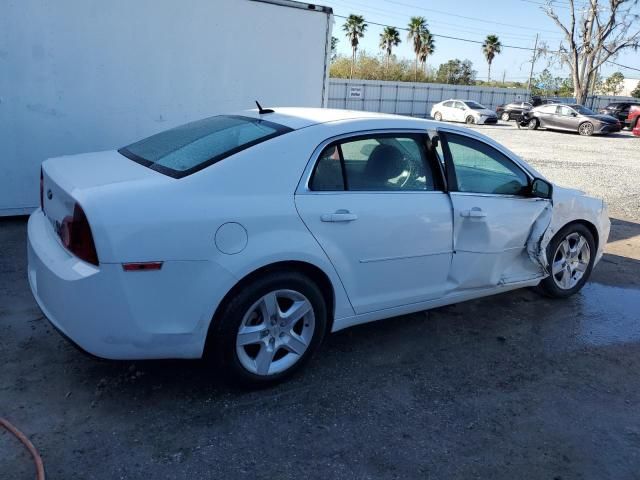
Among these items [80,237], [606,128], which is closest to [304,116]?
[80,237]

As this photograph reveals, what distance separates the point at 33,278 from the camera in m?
3.08

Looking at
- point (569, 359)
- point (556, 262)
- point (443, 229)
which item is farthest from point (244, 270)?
point (556, 262)

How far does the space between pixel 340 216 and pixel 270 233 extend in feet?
1.53

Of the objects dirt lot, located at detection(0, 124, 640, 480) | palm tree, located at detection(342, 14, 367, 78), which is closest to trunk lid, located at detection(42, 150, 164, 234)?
dirt lot, located at detection(0, 124, 640, 480)

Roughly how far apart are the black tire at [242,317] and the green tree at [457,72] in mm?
67699

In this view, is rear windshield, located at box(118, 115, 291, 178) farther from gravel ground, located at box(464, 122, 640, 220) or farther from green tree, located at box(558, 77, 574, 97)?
green tree, located at box(558, 77, 574, 97)

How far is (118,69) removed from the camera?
20.9 ft

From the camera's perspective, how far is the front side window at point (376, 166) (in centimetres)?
327

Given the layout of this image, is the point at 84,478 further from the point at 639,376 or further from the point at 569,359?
the point at 639,376

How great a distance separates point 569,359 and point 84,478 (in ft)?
10.2

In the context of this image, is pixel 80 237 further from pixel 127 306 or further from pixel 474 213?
pixel 474 213

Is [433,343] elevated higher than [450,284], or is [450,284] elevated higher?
[450,284]

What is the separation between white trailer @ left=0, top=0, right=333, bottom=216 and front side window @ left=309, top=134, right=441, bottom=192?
4056 mm

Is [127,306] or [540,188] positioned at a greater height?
[540,188]
